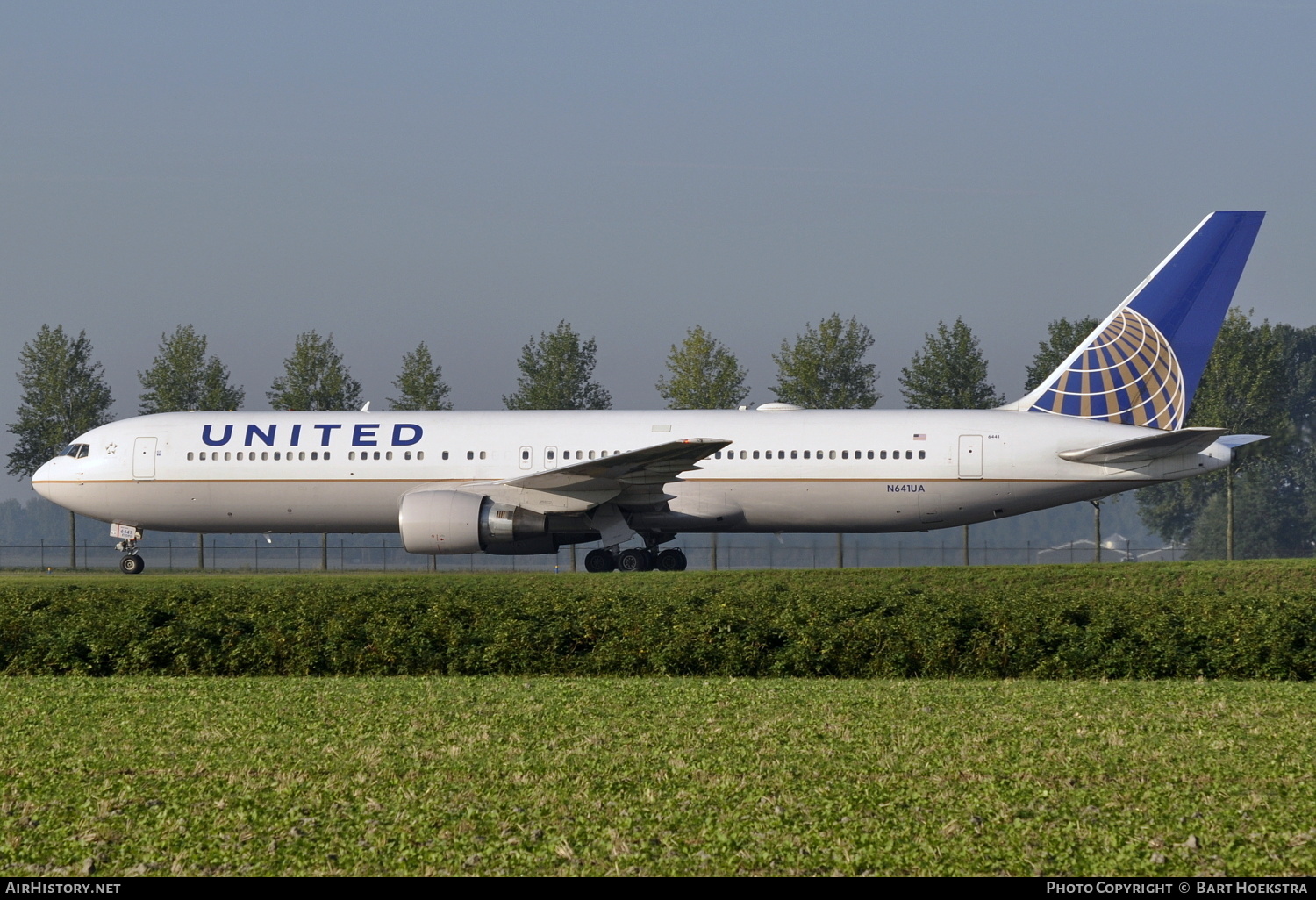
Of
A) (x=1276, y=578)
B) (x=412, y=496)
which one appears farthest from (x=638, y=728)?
(x=412, y=496)

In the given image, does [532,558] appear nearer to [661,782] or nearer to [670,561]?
[670,561]

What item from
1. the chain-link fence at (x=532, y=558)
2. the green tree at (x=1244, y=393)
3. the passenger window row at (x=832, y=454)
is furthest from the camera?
the chain-link fence at (x=532, y=558)

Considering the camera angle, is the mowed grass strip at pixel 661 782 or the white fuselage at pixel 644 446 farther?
the white fuselage at pixel 644 446

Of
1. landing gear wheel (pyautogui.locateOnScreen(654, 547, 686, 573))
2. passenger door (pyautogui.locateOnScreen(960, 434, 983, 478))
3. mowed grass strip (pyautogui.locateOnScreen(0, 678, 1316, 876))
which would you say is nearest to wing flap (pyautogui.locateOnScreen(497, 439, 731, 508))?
landing gear wheel (pyautogui.locateOnScreen(654, 547, 686, 573))

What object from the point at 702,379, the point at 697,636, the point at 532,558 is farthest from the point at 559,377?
the point at 532,558

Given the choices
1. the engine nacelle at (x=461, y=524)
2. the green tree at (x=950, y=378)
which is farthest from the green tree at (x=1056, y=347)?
the engine nacelle at (x=461, y=524)

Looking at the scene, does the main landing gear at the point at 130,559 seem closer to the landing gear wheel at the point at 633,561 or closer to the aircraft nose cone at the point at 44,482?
the aircraft nose cone at the point at 44,482

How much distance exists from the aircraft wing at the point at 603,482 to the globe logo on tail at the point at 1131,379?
8243mm

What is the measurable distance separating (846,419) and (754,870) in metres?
21.0

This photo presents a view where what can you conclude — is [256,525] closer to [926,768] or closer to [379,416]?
[379,416]

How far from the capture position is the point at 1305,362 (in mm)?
87875

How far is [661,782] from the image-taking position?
750cm

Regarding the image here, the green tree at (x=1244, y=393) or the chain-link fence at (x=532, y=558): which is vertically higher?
the green tree at (x=1244, y=393)

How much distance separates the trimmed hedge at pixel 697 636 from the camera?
40.8ft
